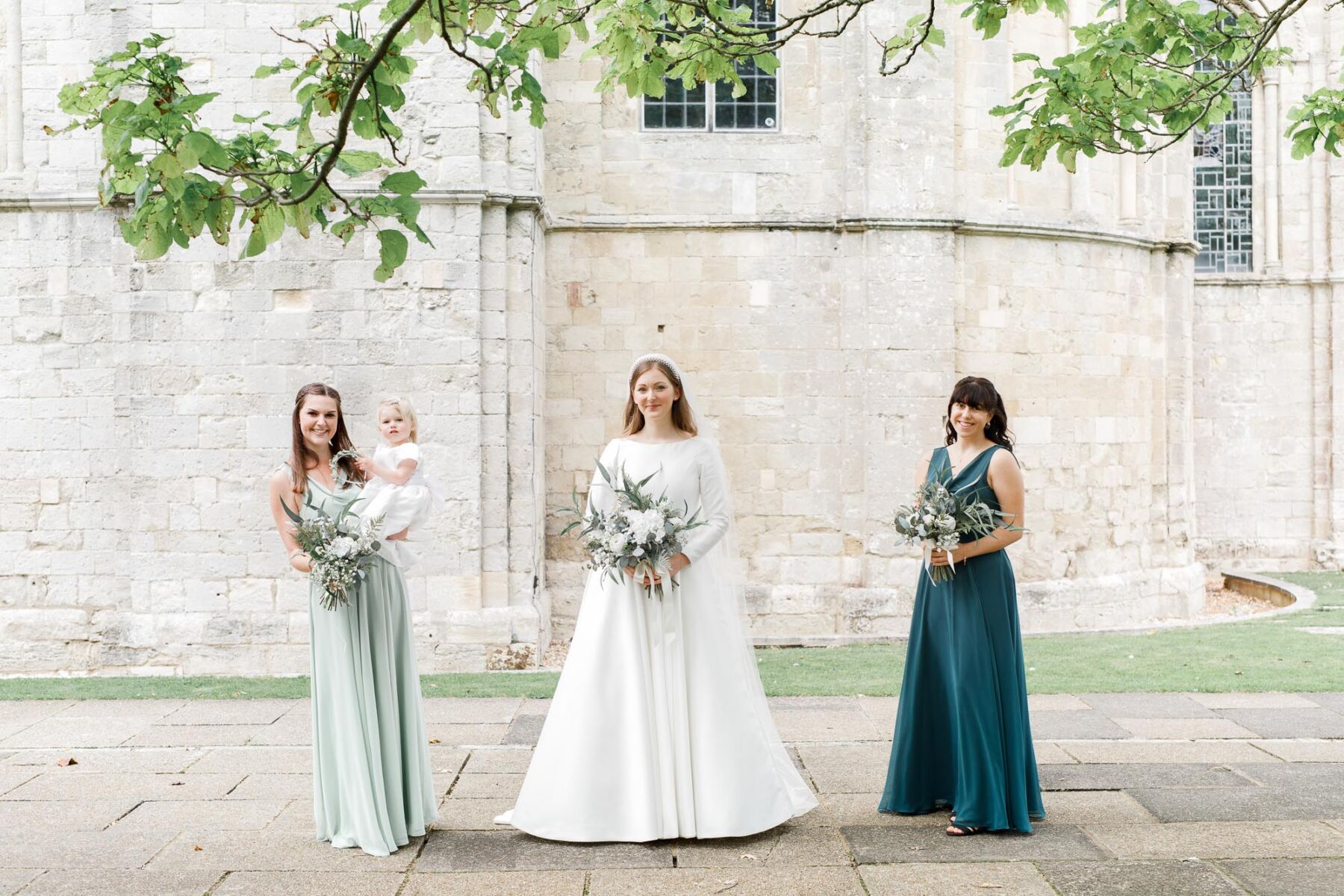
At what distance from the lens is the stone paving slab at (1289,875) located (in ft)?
14.9

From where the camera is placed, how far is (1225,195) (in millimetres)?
20828

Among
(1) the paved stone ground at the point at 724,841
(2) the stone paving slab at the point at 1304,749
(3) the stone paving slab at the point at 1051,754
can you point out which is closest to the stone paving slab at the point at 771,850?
(1) the paved stone ground at the point at 724,841

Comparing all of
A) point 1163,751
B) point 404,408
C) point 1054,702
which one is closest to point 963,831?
point 1163,751

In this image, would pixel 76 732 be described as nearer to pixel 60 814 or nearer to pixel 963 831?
pixel 60 814

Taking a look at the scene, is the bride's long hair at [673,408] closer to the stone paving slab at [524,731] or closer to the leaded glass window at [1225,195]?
the stone paving slab at [524,731]

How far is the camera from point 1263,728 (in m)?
7.31

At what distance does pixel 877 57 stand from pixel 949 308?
2540mm

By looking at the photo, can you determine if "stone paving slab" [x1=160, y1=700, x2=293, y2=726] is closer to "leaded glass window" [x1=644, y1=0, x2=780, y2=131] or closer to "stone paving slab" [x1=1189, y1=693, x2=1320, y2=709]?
"stone paving slab" [x1=1189, y1=693, x2=1320, y2=709]

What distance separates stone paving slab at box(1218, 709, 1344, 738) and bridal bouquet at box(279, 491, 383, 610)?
5036 millimetres

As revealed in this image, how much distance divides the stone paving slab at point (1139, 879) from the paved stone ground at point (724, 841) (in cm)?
1

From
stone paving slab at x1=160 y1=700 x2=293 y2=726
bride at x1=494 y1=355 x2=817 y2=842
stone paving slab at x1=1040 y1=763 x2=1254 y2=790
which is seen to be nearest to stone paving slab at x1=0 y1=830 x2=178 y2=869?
bride at x1=494 y1=355 x2=817 y2=842

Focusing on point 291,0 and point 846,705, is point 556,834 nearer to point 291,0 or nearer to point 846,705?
point 846,705

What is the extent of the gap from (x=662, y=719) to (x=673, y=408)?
51.1 inches

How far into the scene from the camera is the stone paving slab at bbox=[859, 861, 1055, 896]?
15.0 ft
